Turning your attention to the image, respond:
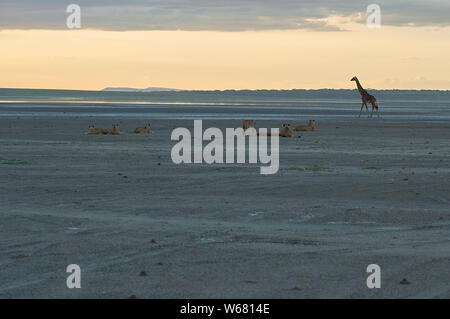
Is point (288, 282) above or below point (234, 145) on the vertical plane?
below

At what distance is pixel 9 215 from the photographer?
39.2 feet

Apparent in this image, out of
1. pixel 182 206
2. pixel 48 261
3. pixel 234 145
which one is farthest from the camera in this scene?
pixel 234 145

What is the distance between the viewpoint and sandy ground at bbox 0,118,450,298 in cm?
828
